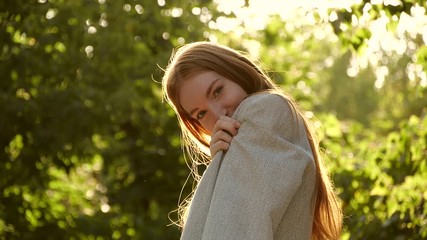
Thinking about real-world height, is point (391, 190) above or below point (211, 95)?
below

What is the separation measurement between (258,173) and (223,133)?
0.61ft

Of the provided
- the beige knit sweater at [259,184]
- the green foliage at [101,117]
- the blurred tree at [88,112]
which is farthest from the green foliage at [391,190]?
the blurred tree at [88,112]

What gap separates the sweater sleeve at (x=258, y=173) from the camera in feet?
7.95

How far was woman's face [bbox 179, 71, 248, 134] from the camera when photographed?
109 inches

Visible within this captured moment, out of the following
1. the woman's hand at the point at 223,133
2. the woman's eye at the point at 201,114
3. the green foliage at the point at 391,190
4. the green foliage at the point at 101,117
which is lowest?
the green foliage at the point at 101,117

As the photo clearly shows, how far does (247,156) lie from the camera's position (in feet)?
8.24

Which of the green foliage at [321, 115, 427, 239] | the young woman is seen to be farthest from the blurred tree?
the young woman

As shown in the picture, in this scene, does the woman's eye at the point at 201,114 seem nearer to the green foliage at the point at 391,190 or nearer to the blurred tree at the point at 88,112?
the green foliage at the point at 391,190

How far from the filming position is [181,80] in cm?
283

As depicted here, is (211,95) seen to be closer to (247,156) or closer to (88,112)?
(247,156)

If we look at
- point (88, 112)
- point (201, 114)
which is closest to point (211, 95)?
point (201, 114)

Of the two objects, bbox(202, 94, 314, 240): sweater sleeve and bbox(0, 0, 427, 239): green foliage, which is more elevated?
bbox(202, 94, 314, 240): sweater sleeve

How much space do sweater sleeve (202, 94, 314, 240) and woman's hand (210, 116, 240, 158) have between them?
2 cm

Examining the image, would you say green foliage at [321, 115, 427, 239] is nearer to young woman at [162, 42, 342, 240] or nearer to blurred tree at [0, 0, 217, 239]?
young woman at [162, 42, 342, 240]
